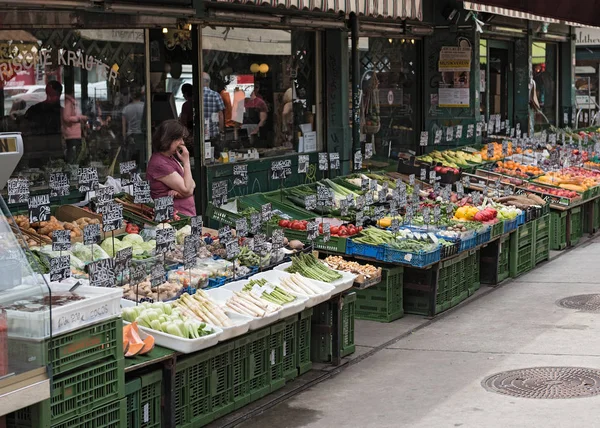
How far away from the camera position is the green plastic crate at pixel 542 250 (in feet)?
43.6

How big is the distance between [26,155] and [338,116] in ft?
17.7

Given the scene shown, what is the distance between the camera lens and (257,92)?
1311 centimetres

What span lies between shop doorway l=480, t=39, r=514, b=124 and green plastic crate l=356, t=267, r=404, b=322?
373 inches

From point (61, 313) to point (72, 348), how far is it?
0.71ft

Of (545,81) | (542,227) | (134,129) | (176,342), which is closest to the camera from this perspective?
(176,342)

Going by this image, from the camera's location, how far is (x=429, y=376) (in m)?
8.28

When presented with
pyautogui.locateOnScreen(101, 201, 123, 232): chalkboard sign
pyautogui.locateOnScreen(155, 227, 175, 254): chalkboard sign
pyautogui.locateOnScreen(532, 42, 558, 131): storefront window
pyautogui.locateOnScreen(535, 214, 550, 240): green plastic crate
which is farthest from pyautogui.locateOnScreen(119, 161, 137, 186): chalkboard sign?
pyautogui.locateOnScreen(532, 42, 558, 131): storefront window

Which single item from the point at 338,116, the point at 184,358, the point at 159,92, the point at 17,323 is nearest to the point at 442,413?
the point at 184,358

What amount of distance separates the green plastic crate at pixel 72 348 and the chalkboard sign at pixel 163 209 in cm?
292

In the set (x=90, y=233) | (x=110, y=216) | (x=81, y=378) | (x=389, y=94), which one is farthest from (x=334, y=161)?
(x=81, y=378)

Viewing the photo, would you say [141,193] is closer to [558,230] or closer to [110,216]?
[110,216]

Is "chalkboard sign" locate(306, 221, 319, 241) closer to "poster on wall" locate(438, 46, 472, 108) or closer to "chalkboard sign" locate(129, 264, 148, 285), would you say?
"chalkboard sign" locate(129, 264, 148, 285)

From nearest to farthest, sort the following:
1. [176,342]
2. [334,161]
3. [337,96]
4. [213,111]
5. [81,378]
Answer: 1. [81,378]
2. [176,342]
3. [213,111]
4. [334,161]
5. [337,96]

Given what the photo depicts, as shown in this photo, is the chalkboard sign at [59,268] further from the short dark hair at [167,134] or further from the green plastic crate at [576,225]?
the green plastic crate at [576,225]
